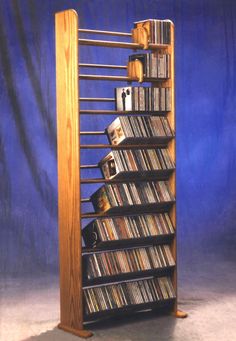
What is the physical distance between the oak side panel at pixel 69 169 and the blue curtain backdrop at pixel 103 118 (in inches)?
68.4

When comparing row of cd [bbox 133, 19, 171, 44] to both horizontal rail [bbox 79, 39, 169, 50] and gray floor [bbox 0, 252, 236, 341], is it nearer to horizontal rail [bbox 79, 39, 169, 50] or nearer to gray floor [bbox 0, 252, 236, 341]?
horizontal rail [bbox 79, 39, 169, 50]

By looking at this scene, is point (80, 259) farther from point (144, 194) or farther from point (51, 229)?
point (51, 229)

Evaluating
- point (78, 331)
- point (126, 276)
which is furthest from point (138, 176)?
point (78, 331)

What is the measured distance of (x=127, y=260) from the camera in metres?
5.88

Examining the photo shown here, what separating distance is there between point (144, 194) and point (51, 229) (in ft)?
6.63

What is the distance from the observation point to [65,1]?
7.47 m

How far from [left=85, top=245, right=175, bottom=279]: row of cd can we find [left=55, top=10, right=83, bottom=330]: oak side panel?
142mm

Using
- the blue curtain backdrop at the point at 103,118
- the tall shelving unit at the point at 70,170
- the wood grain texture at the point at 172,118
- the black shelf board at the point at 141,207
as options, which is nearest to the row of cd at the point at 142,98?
the wood grain texture at the point at 172,118

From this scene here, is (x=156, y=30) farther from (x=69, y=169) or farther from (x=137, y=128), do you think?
(x=69, y=169)

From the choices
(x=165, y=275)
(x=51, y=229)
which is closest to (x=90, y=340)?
(x=165, y=275)

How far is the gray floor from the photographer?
18.2 ft

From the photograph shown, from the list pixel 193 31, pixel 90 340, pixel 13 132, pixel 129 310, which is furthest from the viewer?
pixel 193 31

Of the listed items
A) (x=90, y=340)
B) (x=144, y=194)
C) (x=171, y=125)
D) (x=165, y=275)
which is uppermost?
(x=171, y=125)

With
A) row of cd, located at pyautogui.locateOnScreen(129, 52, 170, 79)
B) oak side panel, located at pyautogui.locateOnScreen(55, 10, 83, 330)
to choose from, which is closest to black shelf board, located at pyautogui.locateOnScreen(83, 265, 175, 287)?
oak side panel, located at pyautogui.locateOnScreen(55, 10, 83, 330)
